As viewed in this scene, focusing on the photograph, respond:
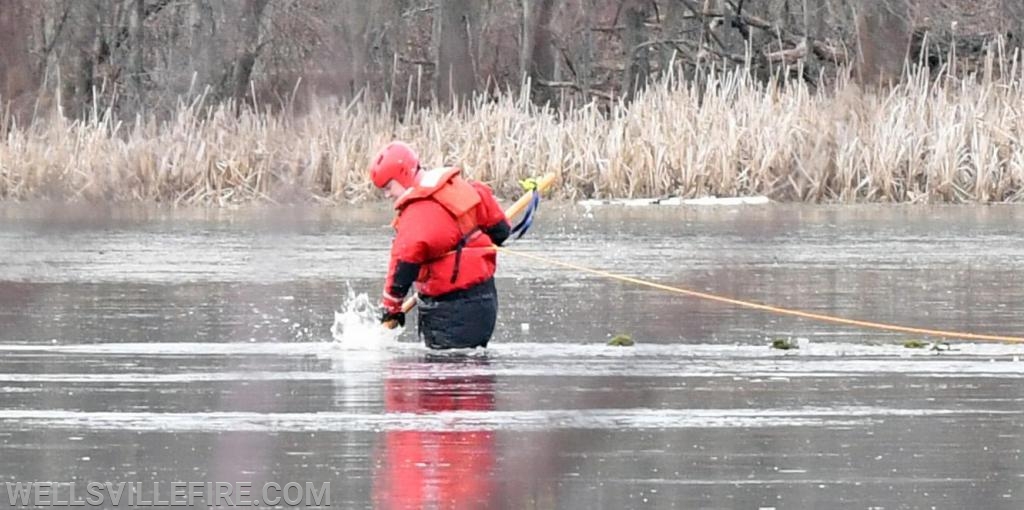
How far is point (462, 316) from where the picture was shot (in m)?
11.2

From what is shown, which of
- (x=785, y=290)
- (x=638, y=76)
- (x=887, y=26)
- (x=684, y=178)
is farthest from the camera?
(x=638, y=76)

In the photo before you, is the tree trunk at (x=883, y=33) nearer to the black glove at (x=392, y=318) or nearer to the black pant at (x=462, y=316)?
the black pant at (x=462, y=316)

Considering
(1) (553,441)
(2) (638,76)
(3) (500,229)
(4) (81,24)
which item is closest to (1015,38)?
(2) (638,76)

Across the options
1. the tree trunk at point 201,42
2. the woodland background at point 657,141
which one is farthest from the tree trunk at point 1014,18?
the tree trunk at point 201,42

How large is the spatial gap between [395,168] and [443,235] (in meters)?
0.47

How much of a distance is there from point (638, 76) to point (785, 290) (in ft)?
70.8

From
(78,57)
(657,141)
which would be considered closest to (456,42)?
(78,57)

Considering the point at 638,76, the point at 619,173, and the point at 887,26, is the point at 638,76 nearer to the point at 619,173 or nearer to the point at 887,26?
the point at 887,26

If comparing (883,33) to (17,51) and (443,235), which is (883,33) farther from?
(443,235)

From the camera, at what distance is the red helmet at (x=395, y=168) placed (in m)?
11.2

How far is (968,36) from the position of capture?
34.6 m

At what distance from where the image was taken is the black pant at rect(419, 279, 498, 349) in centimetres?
1122

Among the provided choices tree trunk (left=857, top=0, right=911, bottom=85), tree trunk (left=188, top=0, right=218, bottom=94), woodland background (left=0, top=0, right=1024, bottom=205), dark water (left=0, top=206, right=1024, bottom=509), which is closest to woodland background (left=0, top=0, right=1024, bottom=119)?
tree trunk (left=188, top=0, right=218, bottom=94)

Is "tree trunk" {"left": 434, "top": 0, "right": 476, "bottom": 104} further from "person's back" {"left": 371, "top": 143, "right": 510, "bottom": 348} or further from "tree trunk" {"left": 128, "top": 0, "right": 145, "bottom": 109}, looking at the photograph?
"person's back" {"left": 371, "top": 143, "right": 510, "bottom": 348}
